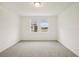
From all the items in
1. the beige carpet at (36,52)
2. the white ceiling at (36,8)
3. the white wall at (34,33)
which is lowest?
the beige carpet at (36,52)

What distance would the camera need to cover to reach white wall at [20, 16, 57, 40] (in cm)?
644

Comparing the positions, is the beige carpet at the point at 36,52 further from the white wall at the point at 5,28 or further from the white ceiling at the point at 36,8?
the white ceiling at the point at 36,8

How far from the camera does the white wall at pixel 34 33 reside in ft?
21.1

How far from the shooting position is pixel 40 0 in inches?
47.0

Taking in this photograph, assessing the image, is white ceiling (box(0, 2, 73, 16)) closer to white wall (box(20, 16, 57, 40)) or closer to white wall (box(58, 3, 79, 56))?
white wall (box(58, 3, 79, 56))

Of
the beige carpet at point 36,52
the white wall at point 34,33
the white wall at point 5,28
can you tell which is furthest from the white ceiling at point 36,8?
the white wall at point 34,33

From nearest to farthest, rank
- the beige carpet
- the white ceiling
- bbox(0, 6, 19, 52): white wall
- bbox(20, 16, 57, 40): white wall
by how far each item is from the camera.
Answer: the white ceiling
the beige carpet
bbox(0, 6, 19, 52): white wall
bbox(20, 16, 57, 40): white wall

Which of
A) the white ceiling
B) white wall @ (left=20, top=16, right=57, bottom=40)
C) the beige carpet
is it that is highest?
the white ceiling

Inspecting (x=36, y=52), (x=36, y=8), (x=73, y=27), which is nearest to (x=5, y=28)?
(x=36, y=8)

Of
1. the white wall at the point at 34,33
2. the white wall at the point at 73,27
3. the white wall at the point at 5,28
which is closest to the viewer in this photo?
the white wall at the point at 73,27

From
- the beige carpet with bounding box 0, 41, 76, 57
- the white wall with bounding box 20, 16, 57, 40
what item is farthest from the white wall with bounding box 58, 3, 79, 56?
the white wall with bounding box 20, 16, 57, 40

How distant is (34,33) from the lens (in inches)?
253

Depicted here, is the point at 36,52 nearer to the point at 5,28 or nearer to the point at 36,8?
the point at 5,28

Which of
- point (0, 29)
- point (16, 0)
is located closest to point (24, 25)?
point (0, 29)
